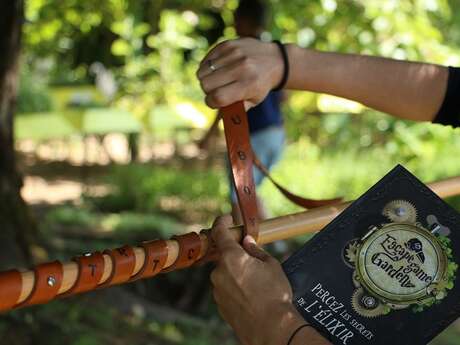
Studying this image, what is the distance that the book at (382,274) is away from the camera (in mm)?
993

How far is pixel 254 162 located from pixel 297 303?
295 millimetres

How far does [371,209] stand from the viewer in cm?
103

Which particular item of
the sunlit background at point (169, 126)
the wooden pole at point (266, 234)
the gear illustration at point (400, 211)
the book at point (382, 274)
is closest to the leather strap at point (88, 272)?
the wooden pole at point (266, 234)

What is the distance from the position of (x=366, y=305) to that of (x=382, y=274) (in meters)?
0.05

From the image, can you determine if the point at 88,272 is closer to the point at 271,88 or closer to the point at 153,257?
the point at 153,257

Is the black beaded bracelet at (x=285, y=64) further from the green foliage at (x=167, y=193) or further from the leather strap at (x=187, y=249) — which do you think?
the green foliage at (x=167, y=193)

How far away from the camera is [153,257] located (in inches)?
40.6

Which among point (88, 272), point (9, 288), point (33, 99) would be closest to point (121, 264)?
point (88, 272)

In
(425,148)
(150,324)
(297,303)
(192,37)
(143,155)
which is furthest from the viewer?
(143,155)

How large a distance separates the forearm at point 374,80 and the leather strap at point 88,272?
472mm

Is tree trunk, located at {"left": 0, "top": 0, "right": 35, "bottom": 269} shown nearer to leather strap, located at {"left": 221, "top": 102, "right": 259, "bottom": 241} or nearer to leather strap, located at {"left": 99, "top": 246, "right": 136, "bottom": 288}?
leather strap, located at {"left": 221, "top": 102, "right": 259, "bottom": 241}

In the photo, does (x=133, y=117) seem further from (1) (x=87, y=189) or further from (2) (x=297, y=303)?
(2) (x=297, y=303)

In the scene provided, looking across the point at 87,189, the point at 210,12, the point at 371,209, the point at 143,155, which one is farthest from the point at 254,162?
the point at 143,155

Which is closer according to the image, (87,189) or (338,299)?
(338,299)
